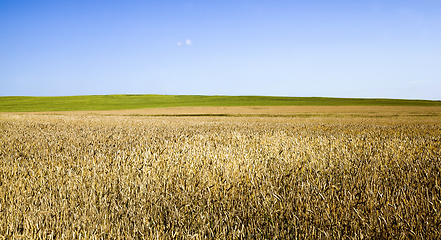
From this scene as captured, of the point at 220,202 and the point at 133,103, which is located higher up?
the point at 133,103

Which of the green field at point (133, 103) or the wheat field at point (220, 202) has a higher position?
the green field at point (133, 103)

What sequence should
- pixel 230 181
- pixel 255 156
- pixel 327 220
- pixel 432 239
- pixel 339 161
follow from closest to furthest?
pixel 432 239 → pixel 327 220 → pixel 230 181 → pixel 339 161 → pixel 255 156

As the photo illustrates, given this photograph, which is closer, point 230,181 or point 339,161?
point 230,181

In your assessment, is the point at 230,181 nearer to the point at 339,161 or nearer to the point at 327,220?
the point at 327,220

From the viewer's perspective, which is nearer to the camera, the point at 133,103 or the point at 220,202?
the point at 220,202

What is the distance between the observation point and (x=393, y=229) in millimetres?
2592

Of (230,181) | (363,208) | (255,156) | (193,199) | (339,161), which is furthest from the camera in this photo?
(255,156)

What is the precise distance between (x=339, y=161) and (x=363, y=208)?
2311mm

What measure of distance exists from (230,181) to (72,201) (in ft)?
6.60

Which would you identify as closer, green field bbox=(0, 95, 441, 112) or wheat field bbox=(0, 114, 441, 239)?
wheat field bbox=(0, 114, 441, 239)

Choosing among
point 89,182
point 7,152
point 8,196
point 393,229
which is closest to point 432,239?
point 393,229

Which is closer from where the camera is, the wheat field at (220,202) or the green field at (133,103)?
the wheat field at (220,202)

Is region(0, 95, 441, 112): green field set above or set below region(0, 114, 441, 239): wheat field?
above

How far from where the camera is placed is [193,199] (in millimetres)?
3426
